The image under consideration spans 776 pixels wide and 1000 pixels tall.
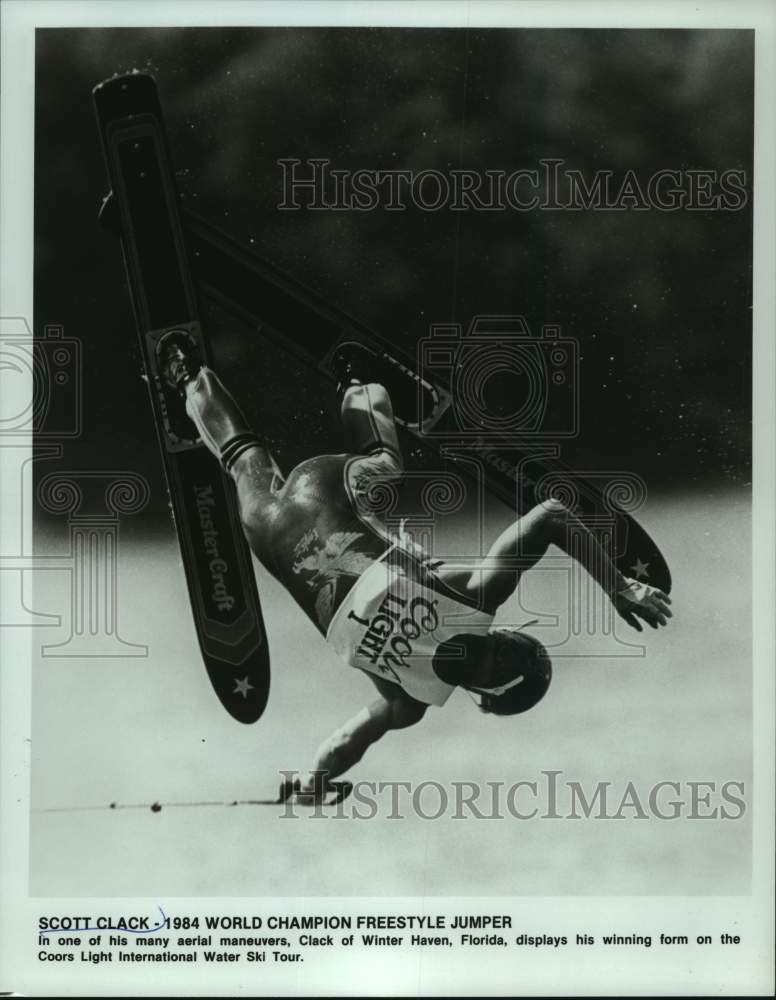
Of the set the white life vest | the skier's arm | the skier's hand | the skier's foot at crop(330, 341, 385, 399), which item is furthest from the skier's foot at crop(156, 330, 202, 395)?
the skier's hand

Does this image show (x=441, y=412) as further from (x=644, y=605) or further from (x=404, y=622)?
(x=644, y=605)

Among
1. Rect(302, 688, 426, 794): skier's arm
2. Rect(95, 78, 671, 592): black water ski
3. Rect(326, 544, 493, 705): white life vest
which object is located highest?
Rect(95, 78, 671, 592): black water ski

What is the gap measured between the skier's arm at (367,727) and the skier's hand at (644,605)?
2.13 ft

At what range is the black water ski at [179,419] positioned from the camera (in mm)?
3049

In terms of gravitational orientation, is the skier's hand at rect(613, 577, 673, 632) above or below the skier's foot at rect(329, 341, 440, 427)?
below

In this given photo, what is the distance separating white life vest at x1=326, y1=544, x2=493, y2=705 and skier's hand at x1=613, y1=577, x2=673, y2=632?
40cm

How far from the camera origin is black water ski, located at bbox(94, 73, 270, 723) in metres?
3.05

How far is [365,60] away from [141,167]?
27.8 inches

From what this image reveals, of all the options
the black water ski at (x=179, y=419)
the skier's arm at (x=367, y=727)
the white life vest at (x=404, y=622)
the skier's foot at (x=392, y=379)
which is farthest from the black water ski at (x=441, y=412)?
the skier's arm at (x=367, y=727)

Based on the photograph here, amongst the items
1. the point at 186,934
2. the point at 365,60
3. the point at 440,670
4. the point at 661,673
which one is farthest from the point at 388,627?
the point at 365,60

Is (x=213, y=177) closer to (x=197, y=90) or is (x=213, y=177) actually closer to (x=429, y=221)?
(x=197, y=90)

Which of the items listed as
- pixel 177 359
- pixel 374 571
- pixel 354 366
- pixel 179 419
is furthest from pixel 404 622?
pixel 177 359

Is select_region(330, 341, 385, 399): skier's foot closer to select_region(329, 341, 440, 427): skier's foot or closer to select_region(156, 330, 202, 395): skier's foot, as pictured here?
select_region(329, 341, 440, 427): skier's foot

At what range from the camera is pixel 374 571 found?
304 centimetres
